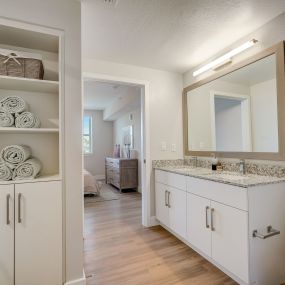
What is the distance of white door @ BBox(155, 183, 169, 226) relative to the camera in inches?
104

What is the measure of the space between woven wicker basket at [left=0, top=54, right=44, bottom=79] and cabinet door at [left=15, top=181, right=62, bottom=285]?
2.75 feet

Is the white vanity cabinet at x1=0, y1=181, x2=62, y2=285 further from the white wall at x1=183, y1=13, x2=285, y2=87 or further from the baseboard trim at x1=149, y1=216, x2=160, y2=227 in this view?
the white wall at x1=183, y1=13, x2=285, y2=87

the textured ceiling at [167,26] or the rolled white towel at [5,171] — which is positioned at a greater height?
the textured ceiling at [167,26]

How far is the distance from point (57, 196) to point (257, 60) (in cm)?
225

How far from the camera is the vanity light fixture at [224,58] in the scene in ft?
6.68

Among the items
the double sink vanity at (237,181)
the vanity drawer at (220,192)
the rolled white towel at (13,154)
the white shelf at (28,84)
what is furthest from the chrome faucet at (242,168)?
the rolled white towel at (13,154)

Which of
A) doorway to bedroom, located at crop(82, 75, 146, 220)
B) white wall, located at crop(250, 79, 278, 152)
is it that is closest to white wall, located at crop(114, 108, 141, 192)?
doorway to bedroom, located at crop(82, 75, 146, 220)

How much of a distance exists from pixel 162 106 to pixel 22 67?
1.94m

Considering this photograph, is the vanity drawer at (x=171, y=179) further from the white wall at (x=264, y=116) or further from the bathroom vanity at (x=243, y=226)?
the white wall at (x=264, y=116)

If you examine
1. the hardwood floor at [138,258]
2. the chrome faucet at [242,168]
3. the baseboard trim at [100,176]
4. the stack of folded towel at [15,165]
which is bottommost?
the hardwood floor at [138,258]

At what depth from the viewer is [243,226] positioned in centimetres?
155

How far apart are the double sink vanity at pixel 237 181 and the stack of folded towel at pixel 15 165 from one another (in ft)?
5.07

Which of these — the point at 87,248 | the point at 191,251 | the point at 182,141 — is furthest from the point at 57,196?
the point at 182,141

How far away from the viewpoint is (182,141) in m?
3.17
